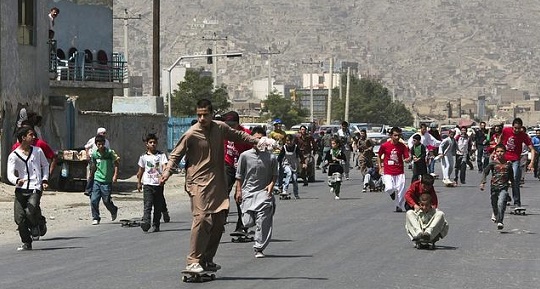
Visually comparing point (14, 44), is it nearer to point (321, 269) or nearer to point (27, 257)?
point (27, 257)

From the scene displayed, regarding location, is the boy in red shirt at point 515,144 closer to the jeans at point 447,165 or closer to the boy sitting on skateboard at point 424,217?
the boy sitting on skateboard at point 424,217

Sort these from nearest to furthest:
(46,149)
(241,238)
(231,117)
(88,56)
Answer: (231,117) < (241,238) < (46,149) < (88,56)

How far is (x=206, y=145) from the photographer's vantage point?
48.5ft

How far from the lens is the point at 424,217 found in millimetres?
18547

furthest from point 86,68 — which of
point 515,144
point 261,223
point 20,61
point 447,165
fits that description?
point 261,223

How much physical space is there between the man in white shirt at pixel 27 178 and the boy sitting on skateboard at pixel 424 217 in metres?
5.05

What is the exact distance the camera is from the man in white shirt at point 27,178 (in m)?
18.7

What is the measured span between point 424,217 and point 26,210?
17.8 ft

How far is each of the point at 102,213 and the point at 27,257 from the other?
9.02m

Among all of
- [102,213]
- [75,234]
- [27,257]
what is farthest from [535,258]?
[102,213]

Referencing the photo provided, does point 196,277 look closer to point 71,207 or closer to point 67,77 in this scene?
point 71,207

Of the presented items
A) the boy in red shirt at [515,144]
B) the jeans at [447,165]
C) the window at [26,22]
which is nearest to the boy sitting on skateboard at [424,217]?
the boy in red shirt at [515,144]

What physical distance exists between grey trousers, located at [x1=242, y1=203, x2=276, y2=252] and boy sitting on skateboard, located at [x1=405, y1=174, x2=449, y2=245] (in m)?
2.18

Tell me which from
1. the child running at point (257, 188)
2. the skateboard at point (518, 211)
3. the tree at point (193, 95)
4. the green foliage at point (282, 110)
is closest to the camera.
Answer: the child running at point (257, 188)
